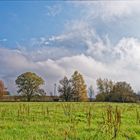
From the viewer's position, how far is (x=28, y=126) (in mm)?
17625

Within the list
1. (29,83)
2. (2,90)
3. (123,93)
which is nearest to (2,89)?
(2,90)

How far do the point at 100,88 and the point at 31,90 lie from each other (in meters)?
25.2

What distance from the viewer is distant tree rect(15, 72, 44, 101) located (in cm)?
11288

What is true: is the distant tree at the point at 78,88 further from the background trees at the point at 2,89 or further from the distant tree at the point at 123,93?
the background trees at the point at 2,89

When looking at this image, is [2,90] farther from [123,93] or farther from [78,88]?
[123,93]

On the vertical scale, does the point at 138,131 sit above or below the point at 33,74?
below

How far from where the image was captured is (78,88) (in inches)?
4269

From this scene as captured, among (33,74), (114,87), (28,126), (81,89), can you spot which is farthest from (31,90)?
(28,126)

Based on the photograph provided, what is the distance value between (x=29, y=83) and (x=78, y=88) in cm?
1570

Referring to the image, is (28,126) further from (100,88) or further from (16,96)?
(100,88)

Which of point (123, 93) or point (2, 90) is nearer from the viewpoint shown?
point (123, 93)

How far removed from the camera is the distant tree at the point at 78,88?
105769 millimetres

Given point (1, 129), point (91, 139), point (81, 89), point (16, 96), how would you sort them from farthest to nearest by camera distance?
point (16, 96), point (81, 89), point (1, 129), point (91, 139)

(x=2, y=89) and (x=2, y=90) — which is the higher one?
(x=2, y=89)
